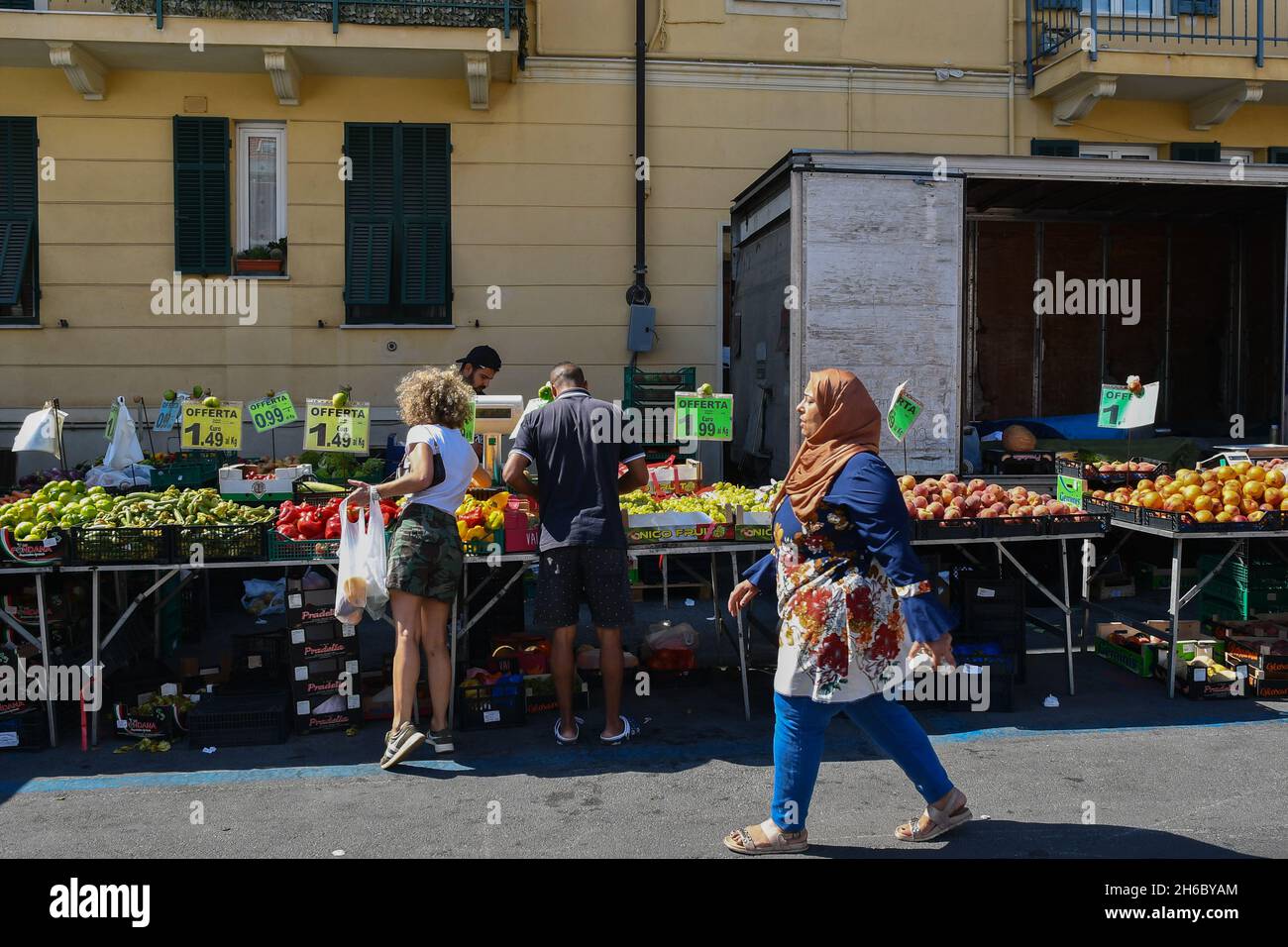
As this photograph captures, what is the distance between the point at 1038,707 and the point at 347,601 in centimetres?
405

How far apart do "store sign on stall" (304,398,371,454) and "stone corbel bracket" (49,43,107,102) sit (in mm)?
6032

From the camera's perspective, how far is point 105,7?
35.0ft

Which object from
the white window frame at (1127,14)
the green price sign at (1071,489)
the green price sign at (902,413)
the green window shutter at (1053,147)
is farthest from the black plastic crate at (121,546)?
the white window frame at (1127,14)

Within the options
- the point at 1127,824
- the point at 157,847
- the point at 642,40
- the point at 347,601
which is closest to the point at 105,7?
the point at 642,40

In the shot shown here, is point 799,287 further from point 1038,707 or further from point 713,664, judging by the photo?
point 1038,707

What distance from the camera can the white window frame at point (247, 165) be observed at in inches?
440

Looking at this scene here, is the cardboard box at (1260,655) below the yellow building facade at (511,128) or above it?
below

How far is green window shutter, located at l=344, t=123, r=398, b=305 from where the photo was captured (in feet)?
36.5

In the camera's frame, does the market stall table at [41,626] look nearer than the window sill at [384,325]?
Yes

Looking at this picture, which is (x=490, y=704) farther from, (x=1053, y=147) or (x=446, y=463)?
(x=1053, y=147)

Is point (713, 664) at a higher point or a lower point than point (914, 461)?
lower

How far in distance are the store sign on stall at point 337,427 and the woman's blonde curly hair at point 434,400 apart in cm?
121

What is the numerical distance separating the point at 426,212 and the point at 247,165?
6.36 ft

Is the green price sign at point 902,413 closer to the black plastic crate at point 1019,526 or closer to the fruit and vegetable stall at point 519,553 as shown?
the fruit and vegetable stall at point 519,553
